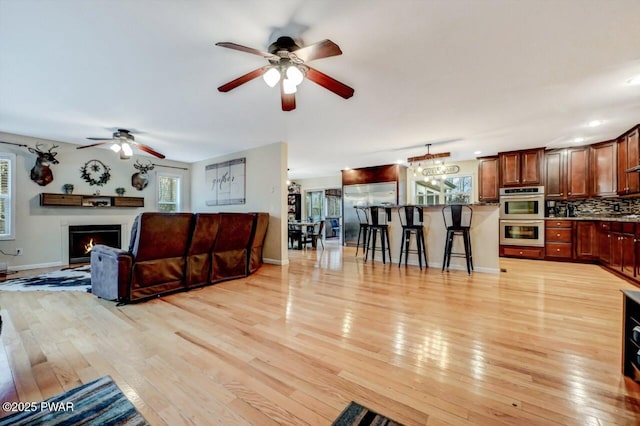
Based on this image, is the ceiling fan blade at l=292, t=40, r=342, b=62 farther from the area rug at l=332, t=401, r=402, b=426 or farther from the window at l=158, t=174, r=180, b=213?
the window at l=158, t=174, r=180, b=213

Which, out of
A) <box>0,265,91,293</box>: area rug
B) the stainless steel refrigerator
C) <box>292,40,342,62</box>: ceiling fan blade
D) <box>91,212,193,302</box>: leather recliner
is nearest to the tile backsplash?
the stainless steel refrigerator

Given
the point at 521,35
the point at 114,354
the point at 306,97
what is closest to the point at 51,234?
the point at 114,354

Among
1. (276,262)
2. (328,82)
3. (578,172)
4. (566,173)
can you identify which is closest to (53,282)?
(276,262)

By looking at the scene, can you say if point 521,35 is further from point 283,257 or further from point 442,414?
point 283,257

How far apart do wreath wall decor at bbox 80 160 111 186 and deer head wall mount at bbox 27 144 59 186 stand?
1.75 feet

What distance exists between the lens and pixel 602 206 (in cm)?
544

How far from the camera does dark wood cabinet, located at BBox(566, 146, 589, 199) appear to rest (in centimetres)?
535

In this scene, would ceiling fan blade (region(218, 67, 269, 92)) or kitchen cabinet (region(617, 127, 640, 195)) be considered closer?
ceiling fan blade (region(218, 67, 269, 92))

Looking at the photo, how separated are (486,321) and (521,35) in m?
2.50

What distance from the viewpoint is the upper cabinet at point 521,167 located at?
5.73 meters

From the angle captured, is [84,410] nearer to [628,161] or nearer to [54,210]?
[54,210]

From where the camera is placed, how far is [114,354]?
1.91 meters

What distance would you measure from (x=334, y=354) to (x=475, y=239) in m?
3.83

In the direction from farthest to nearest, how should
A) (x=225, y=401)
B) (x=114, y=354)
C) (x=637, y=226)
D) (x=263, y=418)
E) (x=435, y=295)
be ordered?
(x=637, y=226) < (x=435, y=295) < (x=114, y=354) < (x=225, y=401) < (x=263, y=418)
